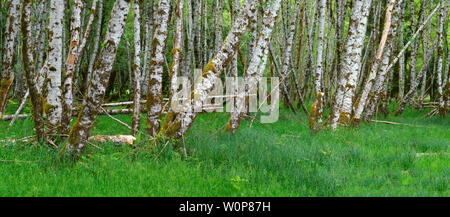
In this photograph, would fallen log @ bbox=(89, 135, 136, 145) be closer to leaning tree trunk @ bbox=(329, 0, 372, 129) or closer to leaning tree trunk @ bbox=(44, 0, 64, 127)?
leaning tree trunk @ bbox=(44, 0, 64, 127)

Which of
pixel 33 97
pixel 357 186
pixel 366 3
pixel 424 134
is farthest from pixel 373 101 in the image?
pixel 33 97

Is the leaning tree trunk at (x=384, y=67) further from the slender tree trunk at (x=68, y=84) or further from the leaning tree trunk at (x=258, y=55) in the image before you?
the slender tree trunk at (x=68, y=84)

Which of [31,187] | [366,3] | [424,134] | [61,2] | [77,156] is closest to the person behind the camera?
[31,187]

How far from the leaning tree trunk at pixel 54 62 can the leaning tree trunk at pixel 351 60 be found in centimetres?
622

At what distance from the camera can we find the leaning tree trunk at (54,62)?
6.05 m

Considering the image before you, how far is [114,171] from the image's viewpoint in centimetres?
493

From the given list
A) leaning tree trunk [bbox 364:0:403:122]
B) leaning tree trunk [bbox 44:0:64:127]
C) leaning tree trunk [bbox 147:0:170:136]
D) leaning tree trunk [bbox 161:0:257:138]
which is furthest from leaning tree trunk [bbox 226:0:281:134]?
leaning tree trunk [bbox 364:0:403:122]

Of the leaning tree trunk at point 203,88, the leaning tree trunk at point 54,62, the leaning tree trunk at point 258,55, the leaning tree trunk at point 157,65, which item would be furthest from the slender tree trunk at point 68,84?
the leaning tree trunk at point 258,55

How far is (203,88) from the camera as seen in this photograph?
5988 mm

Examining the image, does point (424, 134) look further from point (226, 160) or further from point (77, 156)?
point (77, 156)

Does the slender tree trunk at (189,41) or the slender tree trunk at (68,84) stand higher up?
the slender tree trunk at (189,41)
